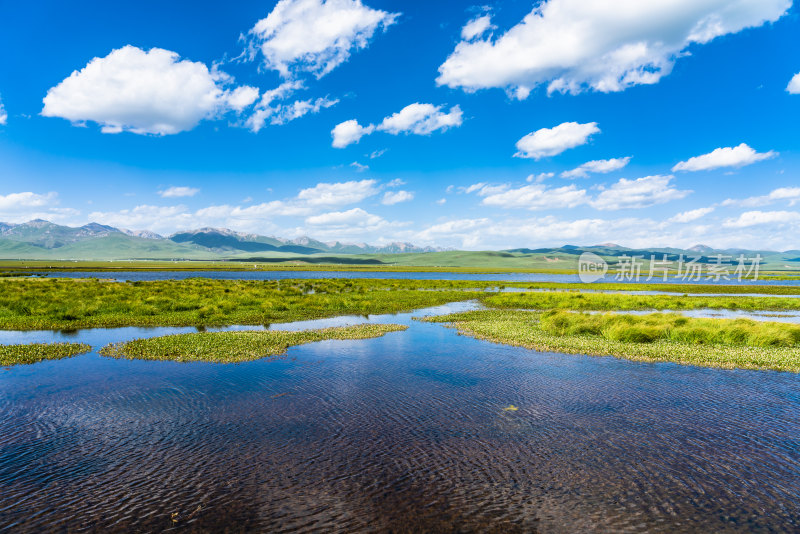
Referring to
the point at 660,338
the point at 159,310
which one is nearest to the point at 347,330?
the point at 159,310

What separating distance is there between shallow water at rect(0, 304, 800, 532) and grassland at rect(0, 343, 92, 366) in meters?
2.66

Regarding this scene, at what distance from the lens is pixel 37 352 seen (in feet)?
82.5

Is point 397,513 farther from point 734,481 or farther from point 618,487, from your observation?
point 734,481

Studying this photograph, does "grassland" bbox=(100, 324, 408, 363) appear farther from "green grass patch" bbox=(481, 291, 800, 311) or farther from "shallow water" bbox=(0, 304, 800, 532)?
"green grass patch" bbox=(481, 291, 800, 311)

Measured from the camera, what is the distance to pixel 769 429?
49.9 ft

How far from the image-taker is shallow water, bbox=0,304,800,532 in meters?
10.1

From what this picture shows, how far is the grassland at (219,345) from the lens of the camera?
25.2 metres

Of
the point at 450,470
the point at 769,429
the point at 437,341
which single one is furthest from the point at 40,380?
the point at 769,429

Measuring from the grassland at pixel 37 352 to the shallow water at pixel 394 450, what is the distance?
266 cm

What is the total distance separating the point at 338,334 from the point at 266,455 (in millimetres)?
20544

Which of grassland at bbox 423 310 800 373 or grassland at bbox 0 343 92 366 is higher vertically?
grassland at bbox 423 310 800 373

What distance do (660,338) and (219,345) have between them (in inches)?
1282

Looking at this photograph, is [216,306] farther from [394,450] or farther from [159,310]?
[394,450]

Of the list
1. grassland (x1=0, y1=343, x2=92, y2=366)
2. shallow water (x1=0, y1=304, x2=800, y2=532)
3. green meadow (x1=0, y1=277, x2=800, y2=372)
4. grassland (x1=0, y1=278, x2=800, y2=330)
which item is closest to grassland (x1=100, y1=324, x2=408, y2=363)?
green meadow (x1=0, y1=277, x2=800, y2=372)
